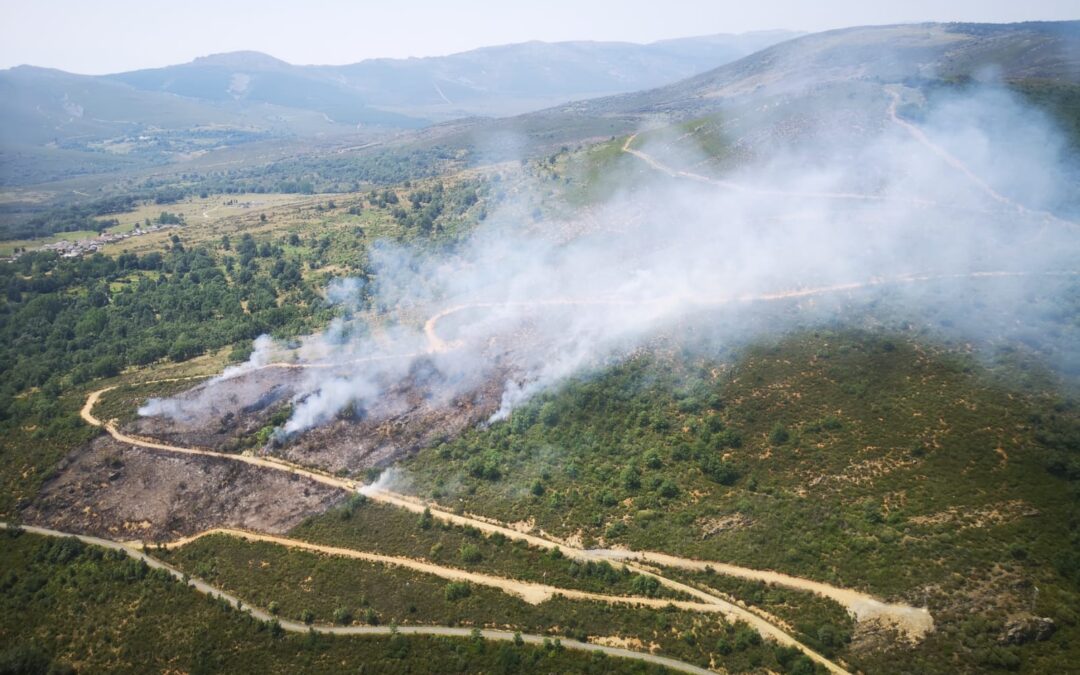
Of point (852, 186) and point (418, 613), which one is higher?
point (852, 186)

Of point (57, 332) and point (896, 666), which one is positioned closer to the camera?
point (896, 666)

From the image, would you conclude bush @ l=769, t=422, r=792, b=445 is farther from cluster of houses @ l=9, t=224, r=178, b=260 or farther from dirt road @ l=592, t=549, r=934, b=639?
cluster of houses @ l=9, t=224, r=178, b=260

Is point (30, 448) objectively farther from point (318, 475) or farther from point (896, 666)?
point (896, 666)

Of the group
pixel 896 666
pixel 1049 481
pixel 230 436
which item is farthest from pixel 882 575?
pixel 230 436

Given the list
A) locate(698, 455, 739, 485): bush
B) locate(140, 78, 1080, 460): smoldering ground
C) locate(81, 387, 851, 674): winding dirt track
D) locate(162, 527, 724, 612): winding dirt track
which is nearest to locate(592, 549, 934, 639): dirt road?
locate(81, 387, 851, 674): winding dirt track

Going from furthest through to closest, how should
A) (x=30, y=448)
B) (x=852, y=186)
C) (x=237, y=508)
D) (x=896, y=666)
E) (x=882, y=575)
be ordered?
(x=852, y=186) < (x=30, y=448) < (x=237, y=508) < (x=882, y=575) < (x=896, y=666)

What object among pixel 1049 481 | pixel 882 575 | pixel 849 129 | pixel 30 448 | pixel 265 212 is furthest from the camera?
pixel 265 212

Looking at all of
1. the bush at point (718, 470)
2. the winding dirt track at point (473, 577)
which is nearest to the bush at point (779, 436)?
the bush at point (718, 470)

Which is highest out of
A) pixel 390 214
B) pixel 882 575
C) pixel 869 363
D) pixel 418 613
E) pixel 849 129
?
pixel 849 129

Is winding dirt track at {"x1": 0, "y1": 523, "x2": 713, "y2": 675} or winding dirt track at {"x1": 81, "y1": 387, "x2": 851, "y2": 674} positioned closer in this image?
winding dirt track at {"x1": 0, "y1": 523, "x2": 713, "y2": 675}
